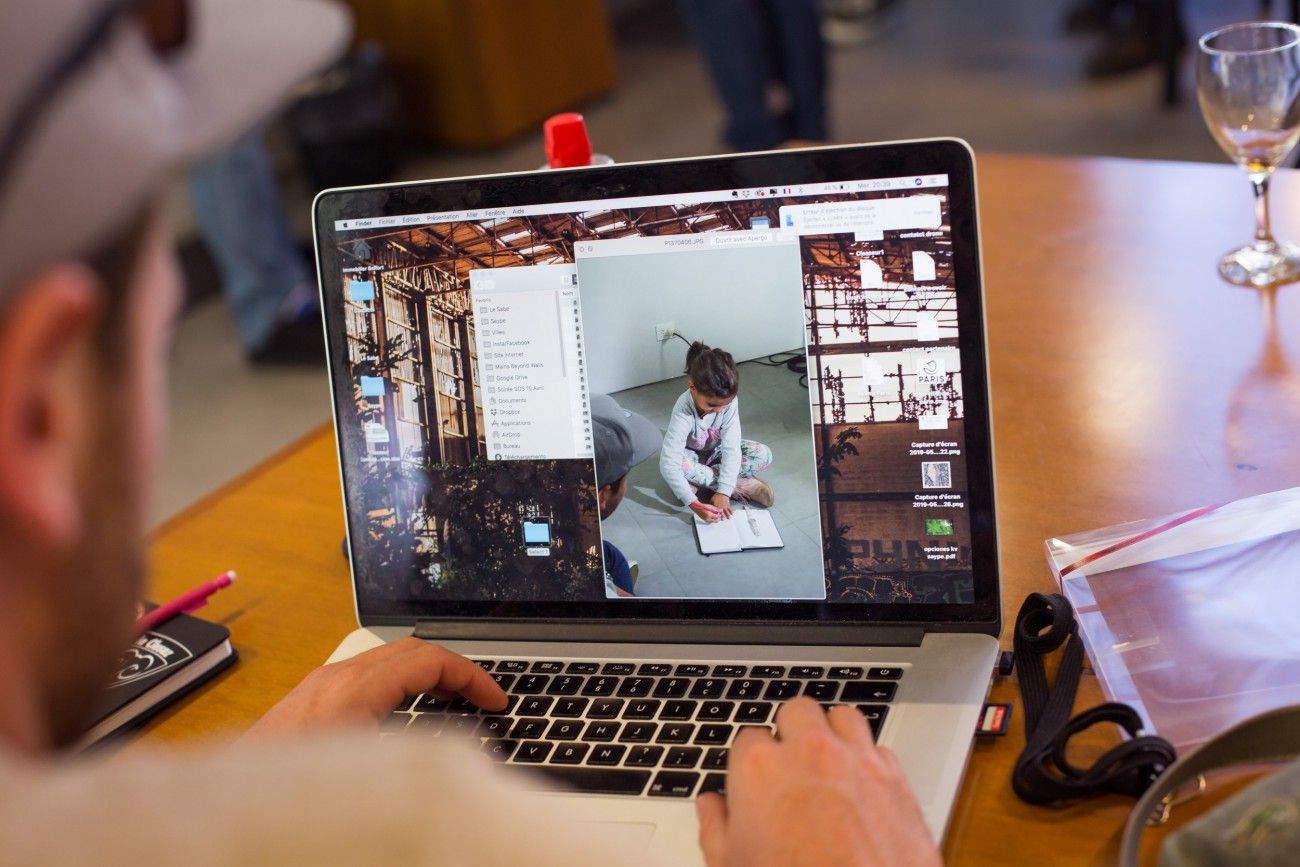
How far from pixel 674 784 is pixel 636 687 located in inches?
3.5

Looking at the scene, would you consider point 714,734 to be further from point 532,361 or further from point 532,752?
point 532,361

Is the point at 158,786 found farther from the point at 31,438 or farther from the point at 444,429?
the point at 444,429

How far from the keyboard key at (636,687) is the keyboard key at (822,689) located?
0.09 m

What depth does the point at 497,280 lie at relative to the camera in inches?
32.1

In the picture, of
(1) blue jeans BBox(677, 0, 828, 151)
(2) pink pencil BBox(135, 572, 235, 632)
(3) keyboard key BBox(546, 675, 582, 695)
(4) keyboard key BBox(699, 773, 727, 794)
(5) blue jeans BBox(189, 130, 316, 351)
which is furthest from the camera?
(1) blue jeans BBox(677, 0, 828, 151)

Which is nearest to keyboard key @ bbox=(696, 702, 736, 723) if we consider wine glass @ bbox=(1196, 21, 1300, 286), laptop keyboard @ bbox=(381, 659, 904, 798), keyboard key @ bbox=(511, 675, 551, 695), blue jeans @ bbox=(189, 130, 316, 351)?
laptop keyboard @ bbox=(381, 659, 904, 798)

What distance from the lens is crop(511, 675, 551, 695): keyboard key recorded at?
0.78 m

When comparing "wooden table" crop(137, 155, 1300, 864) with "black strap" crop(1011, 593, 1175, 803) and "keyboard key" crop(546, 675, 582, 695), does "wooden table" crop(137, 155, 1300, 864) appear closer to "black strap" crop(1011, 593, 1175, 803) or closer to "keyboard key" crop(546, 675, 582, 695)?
"black strap" crop(1011, 593, 1175, 803)

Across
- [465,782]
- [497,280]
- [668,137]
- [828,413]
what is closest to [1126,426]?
[828,413]

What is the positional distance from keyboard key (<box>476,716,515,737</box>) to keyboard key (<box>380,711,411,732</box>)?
0.16 ft

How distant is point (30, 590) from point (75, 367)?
0.06 metres

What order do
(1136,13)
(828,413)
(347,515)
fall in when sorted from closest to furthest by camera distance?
1. (828,413)
2. (347,515)
3. (1136,13)

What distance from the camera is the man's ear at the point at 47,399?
0.31 m

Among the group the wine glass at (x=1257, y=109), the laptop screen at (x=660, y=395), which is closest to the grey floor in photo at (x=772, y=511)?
the laptop screen at (x=660, y=395)
